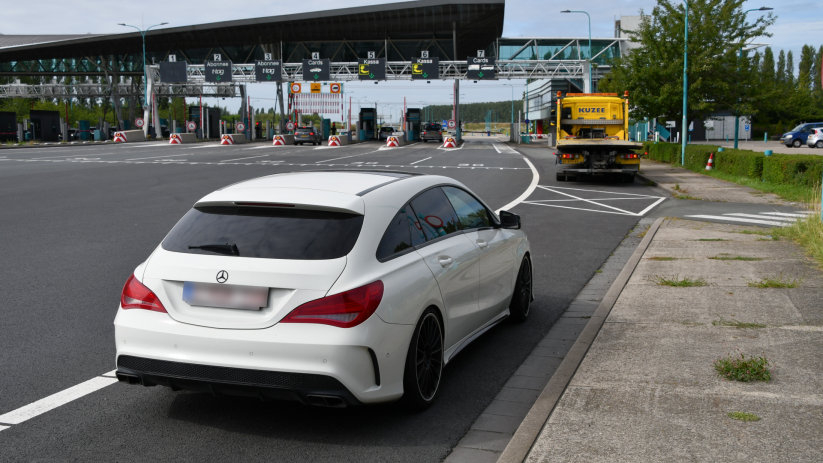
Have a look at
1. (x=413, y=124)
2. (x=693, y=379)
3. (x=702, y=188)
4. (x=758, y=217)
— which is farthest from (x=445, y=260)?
(x=413, y=124)

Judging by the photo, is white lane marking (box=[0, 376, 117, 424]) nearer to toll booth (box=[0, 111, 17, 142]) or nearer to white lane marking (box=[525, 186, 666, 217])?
white lane marking (box=[525, 186, 666, 217])

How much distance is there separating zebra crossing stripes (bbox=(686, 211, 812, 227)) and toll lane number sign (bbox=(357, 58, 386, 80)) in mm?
54838

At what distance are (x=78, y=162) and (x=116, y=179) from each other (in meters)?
10.4

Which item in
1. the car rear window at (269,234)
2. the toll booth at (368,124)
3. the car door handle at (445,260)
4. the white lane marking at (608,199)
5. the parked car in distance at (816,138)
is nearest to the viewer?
the car rear window at (269,234)

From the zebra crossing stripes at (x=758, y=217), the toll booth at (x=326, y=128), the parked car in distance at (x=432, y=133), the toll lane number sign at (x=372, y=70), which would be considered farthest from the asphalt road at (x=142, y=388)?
the toll booth at (x=326, y=128)

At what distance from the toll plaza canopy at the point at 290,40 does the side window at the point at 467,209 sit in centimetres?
6718

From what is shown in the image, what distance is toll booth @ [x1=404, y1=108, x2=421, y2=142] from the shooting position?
8550 centimetres

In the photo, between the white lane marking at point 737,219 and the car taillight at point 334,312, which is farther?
the white lane marking at point 737,219

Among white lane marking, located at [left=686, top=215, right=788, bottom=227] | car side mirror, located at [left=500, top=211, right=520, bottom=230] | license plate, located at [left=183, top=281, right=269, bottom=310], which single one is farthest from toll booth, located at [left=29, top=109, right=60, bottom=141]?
license plate, located at [left=183, top=281, right=269, bottom=310]

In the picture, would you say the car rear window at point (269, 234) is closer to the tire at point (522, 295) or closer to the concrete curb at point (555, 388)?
the concrete curb at point (555, 388)

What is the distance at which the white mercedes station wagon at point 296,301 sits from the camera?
422cm

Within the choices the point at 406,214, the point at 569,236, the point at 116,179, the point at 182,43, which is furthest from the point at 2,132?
the point at 406,214

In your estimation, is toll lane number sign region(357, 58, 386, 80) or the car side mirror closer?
the car side mirror

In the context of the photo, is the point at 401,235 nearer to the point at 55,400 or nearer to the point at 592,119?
the point at 55,400
